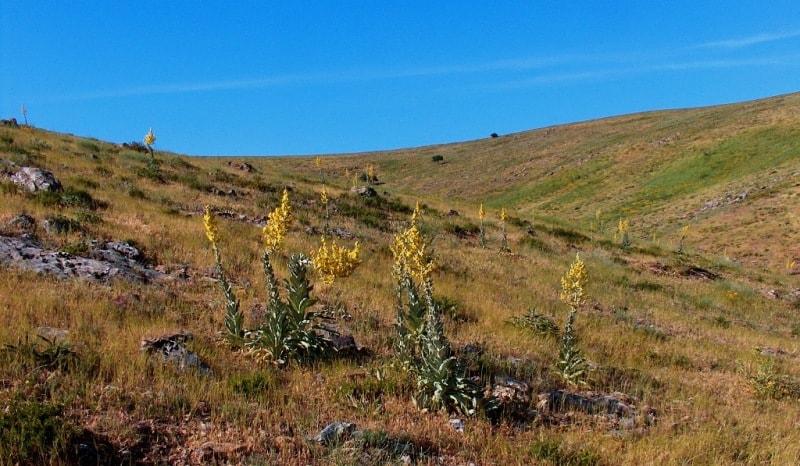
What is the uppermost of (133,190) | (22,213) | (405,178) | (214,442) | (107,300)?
(405,178)

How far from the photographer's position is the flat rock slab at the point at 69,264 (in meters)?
7.90

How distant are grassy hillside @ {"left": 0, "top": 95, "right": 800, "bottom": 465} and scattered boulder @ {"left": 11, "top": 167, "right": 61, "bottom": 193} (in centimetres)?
57

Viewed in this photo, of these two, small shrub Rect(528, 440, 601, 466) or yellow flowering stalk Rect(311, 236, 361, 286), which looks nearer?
small shrub Rect(528, 440, 601, 466)

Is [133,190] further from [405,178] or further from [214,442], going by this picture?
[405,178]

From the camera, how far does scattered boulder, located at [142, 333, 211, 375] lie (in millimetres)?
5548

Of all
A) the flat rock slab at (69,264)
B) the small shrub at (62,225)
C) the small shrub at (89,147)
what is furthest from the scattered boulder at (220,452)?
the small shrub at (89,147)

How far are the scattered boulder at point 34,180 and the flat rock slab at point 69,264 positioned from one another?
466cm

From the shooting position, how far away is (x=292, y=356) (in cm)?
632

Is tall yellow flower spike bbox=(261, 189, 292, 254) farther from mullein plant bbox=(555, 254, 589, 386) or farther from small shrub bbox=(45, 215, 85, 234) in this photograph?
small shrub bbox=(45, 215, 85, 234)

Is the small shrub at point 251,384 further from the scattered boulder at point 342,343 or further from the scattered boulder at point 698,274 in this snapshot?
the scattered boulder at point 698,274

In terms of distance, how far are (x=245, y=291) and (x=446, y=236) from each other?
1176cm

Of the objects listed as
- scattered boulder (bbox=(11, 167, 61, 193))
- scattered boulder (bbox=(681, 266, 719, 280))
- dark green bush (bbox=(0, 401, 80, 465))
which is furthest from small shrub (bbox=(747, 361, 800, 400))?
scattered boulder (bbox=(11, 167, 61, 193))

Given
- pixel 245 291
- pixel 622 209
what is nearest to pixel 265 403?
pixel 245 291

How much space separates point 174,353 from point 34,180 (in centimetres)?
1042
